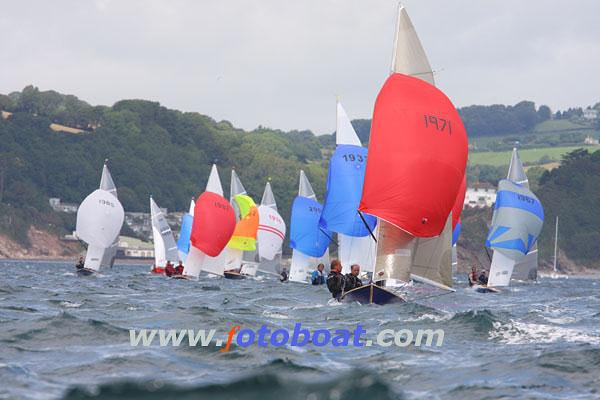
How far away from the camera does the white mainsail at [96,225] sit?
58.9 m

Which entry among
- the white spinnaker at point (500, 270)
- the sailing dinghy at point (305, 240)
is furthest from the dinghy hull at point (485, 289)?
the sailing dinghy at point (305, 240)

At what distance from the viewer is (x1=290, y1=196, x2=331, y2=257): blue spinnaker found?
5800 centimetres

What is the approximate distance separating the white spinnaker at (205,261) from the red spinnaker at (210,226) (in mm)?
526

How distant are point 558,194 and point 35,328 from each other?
162919 millimetres

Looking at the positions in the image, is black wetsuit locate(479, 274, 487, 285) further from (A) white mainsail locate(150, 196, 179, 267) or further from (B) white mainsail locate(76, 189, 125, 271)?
(A) white mainsail locate(150, 196, 179, 267)

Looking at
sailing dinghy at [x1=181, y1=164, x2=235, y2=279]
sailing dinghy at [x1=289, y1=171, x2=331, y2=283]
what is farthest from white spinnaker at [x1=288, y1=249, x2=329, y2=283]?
sailing dinghy at [x1=181, y1=164, x2=235, y2=279]

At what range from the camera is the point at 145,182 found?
18550 centimetres

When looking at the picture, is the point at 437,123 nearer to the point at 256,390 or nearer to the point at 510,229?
the point at 256,390

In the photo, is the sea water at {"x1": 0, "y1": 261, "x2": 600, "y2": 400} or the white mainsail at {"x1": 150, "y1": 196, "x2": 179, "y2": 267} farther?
the white mainsail at {"x1": 150, "y1": 196, "x2": 179, "y2": 267}

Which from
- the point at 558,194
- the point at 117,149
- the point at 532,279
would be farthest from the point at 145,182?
the point at 532,279

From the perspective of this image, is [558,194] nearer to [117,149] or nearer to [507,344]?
[117,149]

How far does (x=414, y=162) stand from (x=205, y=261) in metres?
31.8

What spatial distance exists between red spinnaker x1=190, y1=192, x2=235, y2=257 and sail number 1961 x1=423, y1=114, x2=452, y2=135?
2847cm

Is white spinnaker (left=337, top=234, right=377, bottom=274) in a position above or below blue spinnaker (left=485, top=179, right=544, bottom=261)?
below
